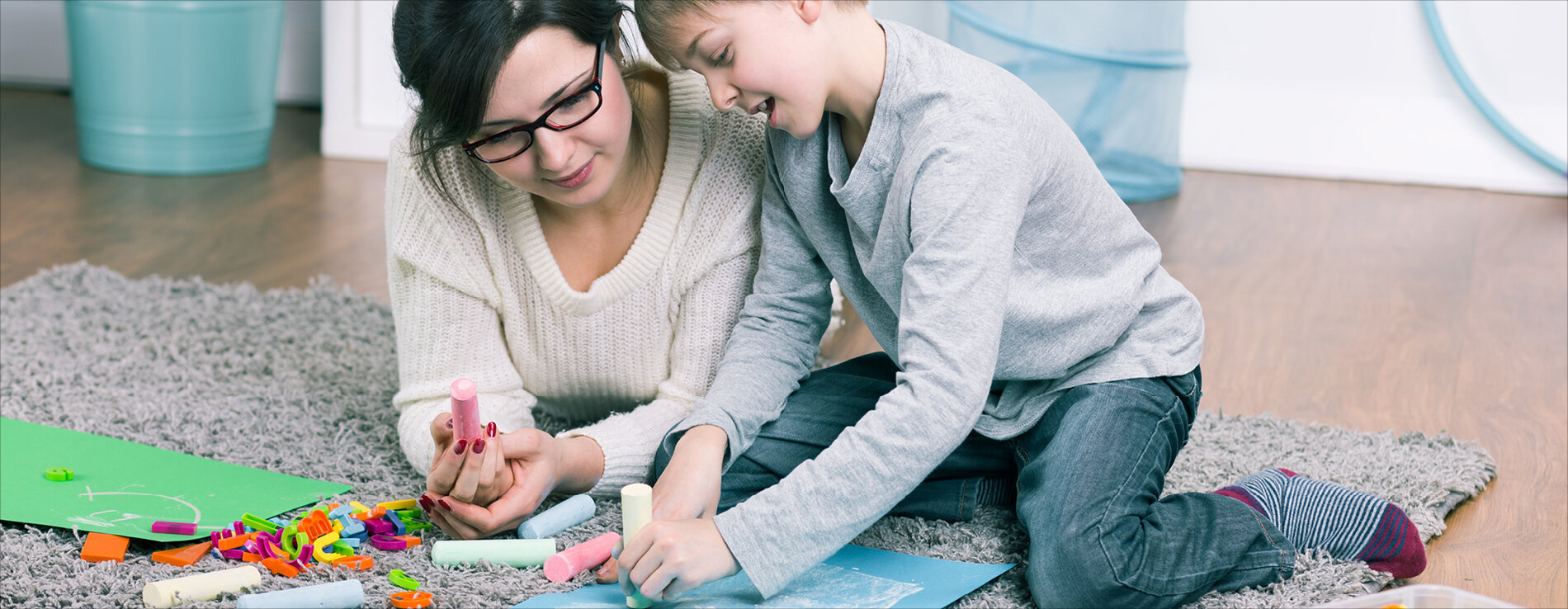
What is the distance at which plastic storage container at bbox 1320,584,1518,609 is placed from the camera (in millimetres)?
818

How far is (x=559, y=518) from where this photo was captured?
991mm

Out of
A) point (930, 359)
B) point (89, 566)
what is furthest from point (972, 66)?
point (89, 566)

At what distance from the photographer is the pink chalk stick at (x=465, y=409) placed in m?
0.84

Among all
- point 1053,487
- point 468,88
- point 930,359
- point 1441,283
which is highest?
point 468,88

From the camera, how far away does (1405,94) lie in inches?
102

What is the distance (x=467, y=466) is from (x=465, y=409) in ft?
0.21

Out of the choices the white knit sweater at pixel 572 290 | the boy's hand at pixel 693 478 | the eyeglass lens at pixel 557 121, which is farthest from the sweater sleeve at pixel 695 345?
the eyeglass lens at pixel 557 121

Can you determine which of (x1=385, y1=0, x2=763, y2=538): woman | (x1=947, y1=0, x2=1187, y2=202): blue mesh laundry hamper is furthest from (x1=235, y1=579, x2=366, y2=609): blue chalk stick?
(x1=947, y1=0, x2=1187, y2=202): blue mesh laundry hamper

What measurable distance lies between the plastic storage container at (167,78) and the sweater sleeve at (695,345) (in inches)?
64.2

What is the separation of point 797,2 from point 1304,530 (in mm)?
554

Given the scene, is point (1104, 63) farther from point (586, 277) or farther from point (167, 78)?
point (167, 78)

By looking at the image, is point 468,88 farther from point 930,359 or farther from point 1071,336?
point 1071,336

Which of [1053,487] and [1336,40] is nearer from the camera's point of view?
[1053,487]

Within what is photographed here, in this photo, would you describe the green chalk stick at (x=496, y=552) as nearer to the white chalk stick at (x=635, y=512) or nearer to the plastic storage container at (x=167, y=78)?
the white chalk stick at (x=635, y=512)
